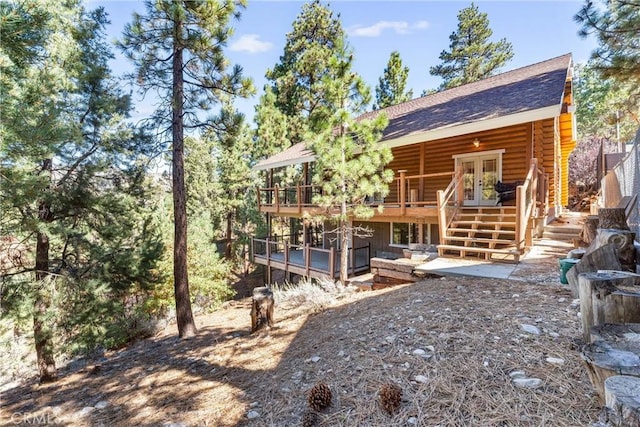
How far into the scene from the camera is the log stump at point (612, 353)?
1.64m

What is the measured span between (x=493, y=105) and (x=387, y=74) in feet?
50.1

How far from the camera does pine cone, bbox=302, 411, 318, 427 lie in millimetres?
2465

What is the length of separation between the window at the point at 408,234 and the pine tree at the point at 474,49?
16.8 m

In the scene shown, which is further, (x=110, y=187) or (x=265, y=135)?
(x=265, y=135)

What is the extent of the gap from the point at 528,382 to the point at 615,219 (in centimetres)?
461

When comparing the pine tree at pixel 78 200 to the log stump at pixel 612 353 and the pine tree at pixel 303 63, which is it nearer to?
the log stump at pixel 612 353

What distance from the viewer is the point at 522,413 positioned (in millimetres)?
2102

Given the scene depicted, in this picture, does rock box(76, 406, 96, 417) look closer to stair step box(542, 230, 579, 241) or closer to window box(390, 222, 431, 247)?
window box(390, 222, 431, 247)

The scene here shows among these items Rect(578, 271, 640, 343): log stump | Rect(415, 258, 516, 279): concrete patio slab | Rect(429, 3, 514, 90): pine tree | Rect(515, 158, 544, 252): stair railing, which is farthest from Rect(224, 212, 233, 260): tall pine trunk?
Rect(578, 271, 640, 343): log stump

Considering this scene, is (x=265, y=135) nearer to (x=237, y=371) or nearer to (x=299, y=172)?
(x=299, y=172)

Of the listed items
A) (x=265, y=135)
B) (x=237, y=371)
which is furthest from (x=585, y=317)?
(x=265, y=135)

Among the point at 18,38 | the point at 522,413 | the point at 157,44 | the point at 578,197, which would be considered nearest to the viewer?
the point at 522,413

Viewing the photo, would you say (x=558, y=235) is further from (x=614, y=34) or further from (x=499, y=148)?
(x=614, y=34)

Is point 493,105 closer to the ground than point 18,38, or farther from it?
farther from it
